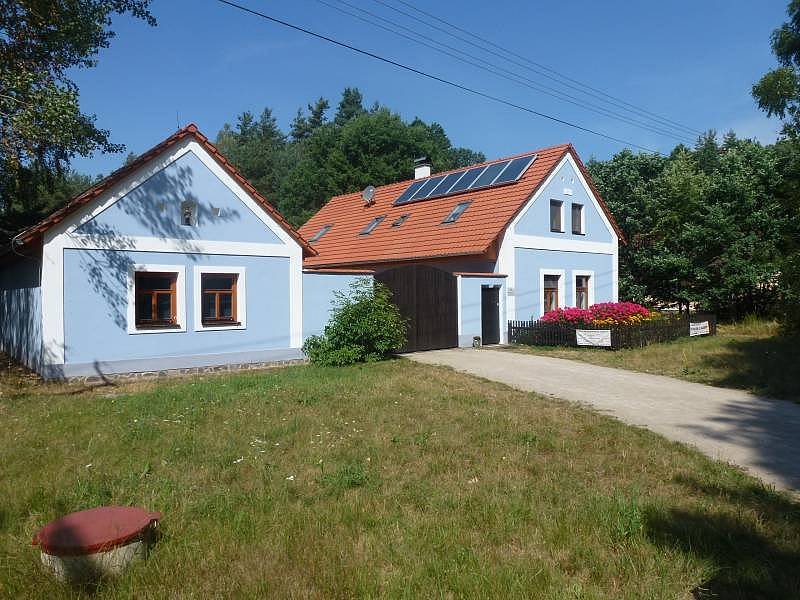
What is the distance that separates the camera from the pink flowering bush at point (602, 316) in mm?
17688

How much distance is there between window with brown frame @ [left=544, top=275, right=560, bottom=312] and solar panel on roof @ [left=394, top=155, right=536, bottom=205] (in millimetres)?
3808

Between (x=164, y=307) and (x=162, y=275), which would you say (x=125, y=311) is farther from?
(x=162, y=275)

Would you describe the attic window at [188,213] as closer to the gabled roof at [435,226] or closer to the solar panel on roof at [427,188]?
the gabled roof at [435,226]

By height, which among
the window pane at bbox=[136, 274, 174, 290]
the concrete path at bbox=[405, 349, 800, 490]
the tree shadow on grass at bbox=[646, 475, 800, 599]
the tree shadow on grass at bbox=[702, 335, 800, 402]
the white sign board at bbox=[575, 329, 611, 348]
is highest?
the window pane at bbox=[136, 274, 174, 290]

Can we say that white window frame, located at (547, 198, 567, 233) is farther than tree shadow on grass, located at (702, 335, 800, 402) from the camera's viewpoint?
Yes

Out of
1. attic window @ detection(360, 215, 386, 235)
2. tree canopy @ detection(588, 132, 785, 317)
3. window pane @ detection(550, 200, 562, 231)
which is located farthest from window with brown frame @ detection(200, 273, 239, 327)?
tree canopy @ detection(588, 132, 785, 317)

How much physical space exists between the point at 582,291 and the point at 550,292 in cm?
213

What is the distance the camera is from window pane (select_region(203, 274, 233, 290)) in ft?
46.5

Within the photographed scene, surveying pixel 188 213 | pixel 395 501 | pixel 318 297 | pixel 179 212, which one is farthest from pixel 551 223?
pixel 395 501

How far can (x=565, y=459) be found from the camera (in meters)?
6.56

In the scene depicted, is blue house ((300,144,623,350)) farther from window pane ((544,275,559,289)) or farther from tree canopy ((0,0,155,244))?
tree canopy ((0,0,155,244))

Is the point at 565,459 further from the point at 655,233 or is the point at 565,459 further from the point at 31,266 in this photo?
the point at 655,233

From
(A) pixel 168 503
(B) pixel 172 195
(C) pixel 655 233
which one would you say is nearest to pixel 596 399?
(A) pixel 168 503

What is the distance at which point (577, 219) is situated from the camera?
22.7 metres
